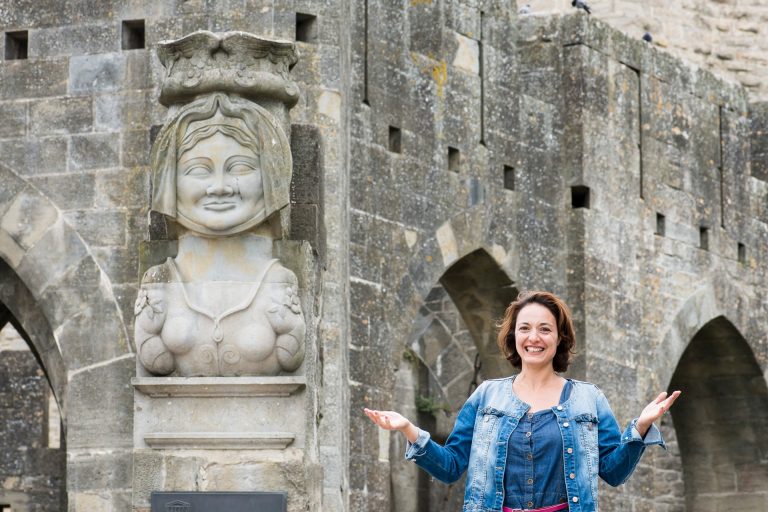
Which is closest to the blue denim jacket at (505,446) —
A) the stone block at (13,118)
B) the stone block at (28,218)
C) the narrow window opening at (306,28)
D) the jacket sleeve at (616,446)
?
the jacket sleeve at (616,446)

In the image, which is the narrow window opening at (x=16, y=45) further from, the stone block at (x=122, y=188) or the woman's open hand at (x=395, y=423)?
the woman's open hand at (x=395, y=423)

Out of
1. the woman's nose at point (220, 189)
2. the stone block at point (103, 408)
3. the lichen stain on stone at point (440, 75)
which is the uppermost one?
the lichen stain on stone at point (440, 75)

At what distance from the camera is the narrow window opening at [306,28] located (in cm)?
1187

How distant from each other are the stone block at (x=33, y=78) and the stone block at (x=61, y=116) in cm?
6

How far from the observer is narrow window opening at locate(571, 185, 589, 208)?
1476 centimetres

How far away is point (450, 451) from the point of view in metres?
6.09

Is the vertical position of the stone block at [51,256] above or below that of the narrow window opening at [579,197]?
below

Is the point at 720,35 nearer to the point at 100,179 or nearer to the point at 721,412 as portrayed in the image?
the point at 721,412

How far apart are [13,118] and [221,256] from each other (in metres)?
4.75

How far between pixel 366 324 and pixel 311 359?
4.74 meters

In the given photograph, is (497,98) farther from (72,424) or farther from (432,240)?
(72,424)

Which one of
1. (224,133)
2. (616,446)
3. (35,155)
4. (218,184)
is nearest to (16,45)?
(35,155)

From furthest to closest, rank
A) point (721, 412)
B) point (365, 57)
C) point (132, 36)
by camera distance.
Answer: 1. point (721, 412)
2. point (365, 57)
3. point (132, 36)

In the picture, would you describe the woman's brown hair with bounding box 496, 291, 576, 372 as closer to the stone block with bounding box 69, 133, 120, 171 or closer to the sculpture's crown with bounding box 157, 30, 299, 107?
the sculpture's crown with bounding box 157, 30, 299, 107
